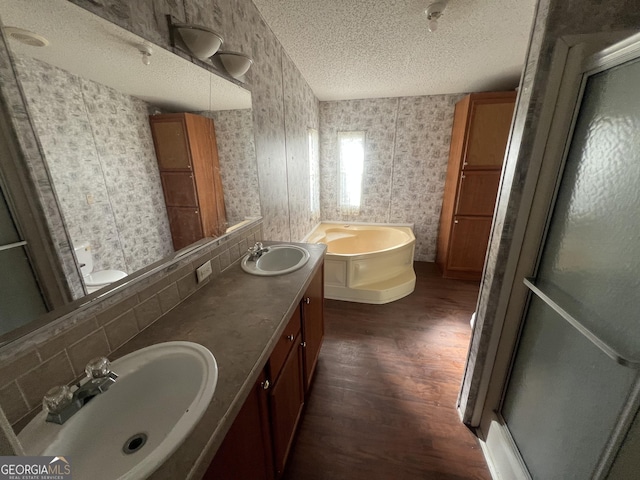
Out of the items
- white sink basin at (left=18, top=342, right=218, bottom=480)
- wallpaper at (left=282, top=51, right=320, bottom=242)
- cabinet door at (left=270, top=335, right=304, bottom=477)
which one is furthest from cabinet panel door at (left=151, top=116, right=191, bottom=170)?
wallpaper at (left=282, top=51, right=320, bottom=242)

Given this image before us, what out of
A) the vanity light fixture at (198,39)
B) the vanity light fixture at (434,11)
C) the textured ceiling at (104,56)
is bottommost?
the textured ceiling at (104,56)

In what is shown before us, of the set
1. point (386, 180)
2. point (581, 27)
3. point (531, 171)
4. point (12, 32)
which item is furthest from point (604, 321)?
point (386, 180)

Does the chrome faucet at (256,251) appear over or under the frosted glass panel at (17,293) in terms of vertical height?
under

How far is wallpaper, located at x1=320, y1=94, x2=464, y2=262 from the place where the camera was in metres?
3.33

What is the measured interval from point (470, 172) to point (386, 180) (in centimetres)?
111

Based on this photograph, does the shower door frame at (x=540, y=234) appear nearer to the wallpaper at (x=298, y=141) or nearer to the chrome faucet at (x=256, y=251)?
the chrome faucet at (x=256, y=251)

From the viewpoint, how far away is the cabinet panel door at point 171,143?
1.01 meters

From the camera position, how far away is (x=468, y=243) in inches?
123

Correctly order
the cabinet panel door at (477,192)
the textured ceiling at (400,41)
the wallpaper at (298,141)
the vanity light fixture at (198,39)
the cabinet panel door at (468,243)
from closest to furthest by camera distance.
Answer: the vanity light fixture at (198,39)
the textured ceiling at (400,41)
the wallpaper at (298,141)
the cabinet panel door at (477,192)
the cabinet panel door at (468,243)

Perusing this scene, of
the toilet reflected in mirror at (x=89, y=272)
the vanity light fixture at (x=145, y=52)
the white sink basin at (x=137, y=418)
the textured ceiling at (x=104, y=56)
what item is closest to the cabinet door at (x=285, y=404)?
the white sink basin at (x=137, y=418)

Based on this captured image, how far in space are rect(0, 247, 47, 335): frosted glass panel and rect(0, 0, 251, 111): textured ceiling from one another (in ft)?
1.65

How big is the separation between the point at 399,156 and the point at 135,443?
12.3ft

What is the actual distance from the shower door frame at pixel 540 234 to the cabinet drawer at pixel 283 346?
1014 millimetres

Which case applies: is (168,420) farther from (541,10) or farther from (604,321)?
(541,10)
